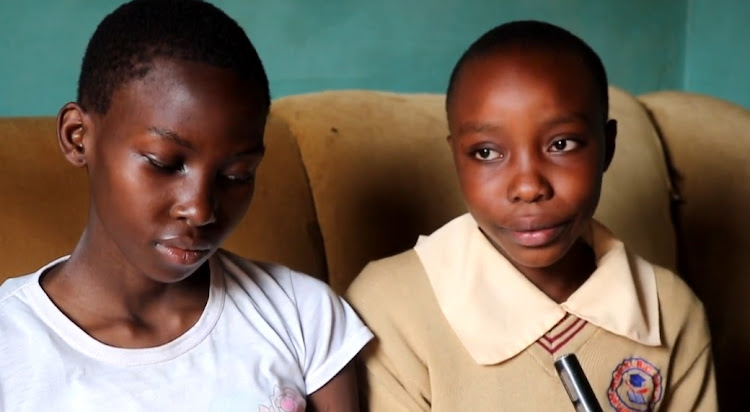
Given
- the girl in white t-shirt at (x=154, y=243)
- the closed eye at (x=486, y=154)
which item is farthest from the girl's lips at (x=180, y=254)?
the closed eye at (x=486, y=154)

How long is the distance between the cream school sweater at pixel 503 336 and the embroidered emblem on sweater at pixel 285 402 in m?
0.14

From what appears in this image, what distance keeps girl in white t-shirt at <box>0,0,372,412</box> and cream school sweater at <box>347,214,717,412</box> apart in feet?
0.51

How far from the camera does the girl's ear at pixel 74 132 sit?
2.92 ft

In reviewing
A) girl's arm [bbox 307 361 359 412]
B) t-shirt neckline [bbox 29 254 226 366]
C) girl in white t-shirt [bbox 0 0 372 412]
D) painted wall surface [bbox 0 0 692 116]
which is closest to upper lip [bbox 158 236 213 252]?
girl in white t-shirt [bbox 0 0 372 412]

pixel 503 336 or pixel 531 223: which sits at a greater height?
pixel 531 223

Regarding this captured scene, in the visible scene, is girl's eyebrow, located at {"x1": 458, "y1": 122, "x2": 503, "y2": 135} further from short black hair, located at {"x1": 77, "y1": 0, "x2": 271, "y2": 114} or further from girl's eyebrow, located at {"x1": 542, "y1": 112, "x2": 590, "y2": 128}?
short black hair, located at {"x1": 77, "y1": 0, "x2": 271, "y2": 114}

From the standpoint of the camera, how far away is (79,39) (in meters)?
1.38

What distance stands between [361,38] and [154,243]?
91cm

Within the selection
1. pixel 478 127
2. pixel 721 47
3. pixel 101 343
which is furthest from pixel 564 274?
pixel 721 47

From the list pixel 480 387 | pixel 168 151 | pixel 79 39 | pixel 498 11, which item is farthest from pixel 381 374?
pixel 498 11

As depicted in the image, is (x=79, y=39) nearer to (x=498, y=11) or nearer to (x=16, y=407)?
(x=16, y=407)

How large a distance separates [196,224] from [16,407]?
23 cm

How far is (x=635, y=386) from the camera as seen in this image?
1098 mm

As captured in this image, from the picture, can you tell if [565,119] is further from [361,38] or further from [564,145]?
[361,38]
